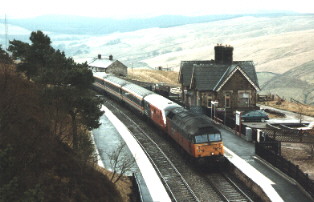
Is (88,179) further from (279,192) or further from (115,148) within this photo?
(115,148)

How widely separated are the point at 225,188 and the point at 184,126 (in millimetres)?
6261

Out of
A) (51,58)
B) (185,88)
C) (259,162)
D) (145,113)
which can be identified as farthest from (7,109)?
(185,88)

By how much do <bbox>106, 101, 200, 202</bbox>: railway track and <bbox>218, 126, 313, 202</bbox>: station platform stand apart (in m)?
4.47

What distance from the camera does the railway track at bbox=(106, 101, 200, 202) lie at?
24.0 metres

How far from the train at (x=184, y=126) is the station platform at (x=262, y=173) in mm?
2575

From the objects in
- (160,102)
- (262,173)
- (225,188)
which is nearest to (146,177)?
(225,188)

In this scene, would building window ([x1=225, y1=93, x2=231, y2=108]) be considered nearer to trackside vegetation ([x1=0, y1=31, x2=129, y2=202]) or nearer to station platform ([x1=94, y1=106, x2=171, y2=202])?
station platform ([x1=94, y1=106, x2=171, y2=202])

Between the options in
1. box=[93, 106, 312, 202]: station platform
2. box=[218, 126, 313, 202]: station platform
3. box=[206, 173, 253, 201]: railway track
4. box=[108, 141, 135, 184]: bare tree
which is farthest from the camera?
box=[206, 173, 253, 201]: railway track

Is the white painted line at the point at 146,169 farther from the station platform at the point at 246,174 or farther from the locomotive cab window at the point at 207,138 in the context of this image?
the locomotive cab window at the point at 207,138

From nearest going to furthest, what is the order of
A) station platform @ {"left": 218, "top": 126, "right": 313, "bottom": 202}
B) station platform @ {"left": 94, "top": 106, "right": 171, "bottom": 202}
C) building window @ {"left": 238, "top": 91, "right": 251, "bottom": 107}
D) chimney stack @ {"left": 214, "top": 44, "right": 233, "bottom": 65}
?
station platform @ {"left": 218, "top": 126, "right": 313, "bottom": 202}
station platform @ {"left": 94, "top": 106, "right": 171, "bottom": 202}
building window @ {"left": 238, "top": 91, "right": 251, "bottom": 107}
chimney stack @ {"left": 214, "top": 44, "right": 233, "bottom": 65}

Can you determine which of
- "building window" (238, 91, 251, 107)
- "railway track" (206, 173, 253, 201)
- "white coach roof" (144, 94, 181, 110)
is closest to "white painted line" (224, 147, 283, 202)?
"railway track" (206, 173, 253, 201)

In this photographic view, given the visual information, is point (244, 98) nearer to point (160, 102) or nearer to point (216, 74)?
point (216, 74)

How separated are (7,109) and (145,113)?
90.1 ft

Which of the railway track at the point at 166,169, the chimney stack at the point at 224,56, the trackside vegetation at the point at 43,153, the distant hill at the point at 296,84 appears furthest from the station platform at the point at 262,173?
the distant hill at the point at 296,84
